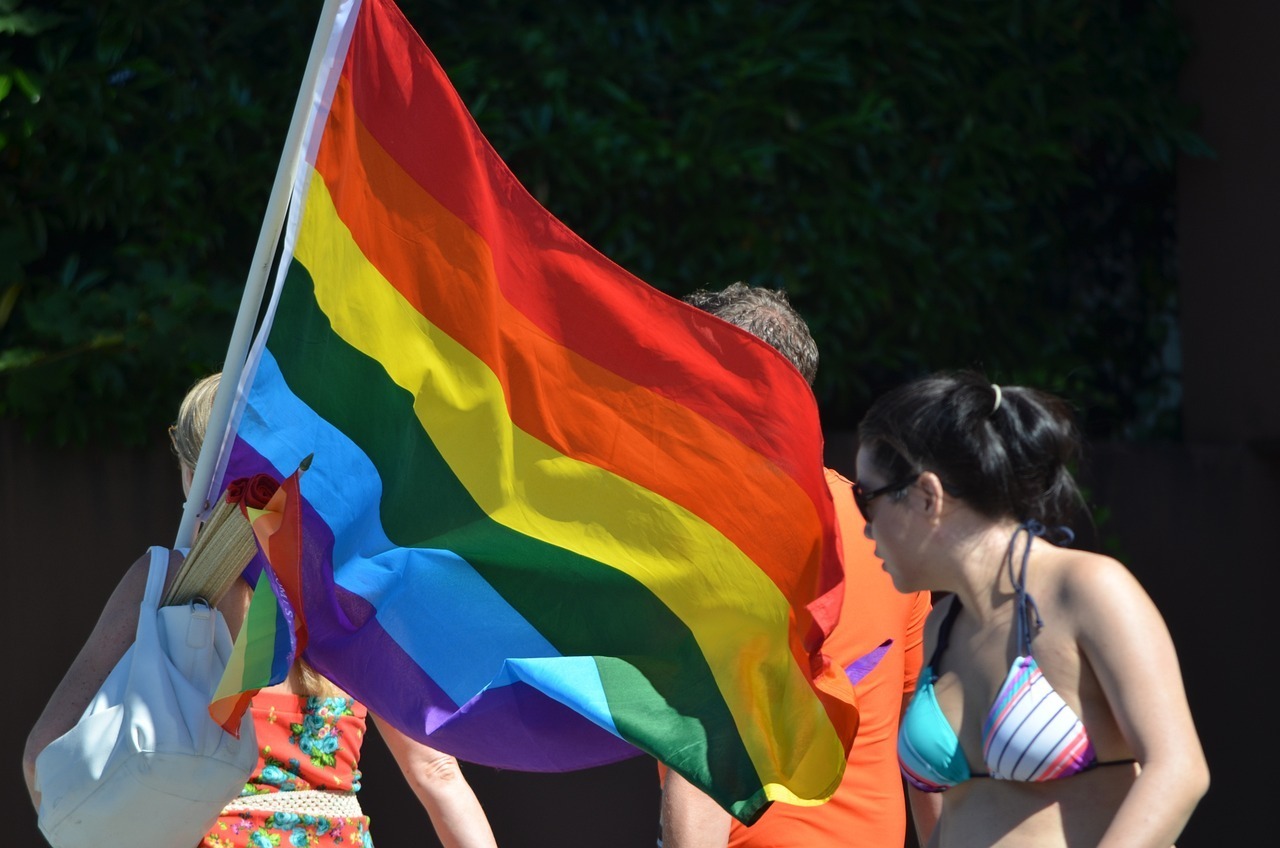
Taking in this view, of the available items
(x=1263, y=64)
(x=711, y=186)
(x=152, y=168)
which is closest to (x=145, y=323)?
(x=152, y=168)

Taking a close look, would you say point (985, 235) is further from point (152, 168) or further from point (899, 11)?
point (152, 168)

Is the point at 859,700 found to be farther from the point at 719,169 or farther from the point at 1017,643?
the point at 719,169

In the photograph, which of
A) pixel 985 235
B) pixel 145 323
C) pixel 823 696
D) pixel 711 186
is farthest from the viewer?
pixel 985 235

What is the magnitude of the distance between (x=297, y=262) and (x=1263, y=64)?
12.0 feet

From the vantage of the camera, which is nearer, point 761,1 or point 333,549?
point 333,549

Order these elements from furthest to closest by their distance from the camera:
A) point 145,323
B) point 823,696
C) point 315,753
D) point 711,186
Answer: point 711,186
point 145,323
point 315,753
point 823,696

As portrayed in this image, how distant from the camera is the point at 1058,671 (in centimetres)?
221

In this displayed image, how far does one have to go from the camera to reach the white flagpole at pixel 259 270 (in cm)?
230

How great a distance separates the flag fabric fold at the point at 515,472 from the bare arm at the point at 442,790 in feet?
1.86

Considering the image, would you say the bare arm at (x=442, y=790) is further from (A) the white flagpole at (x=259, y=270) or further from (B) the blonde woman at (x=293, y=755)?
(A) the white flagpole at (x=259, y=270)

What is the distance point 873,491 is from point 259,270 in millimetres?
1027

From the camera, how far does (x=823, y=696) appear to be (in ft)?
7.39

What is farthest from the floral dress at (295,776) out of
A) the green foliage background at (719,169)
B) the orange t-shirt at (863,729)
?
the green foliage background at (719,169)

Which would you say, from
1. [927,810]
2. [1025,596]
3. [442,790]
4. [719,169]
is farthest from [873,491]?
[719,169]
